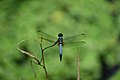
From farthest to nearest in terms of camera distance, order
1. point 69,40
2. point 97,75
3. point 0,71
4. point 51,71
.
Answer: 1. point 97,75
2. point 51,71
3. point 0,71
4. point 69,40

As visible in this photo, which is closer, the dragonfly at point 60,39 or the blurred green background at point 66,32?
the dragonfly at point 60,39

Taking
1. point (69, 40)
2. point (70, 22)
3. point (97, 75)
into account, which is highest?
point (70, 22)

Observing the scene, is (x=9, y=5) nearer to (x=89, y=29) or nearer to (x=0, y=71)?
(x=89, y=29)

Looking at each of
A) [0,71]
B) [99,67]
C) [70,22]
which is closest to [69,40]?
[0,71]

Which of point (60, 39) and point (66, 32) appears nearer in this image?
point (60, 39)

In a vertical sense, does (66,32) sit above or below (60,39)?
above

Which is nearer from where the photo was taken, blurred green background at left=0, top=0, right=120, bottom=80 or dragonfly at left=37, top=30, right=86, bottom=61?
dragonfly at left=37, top=30, right=86, bottom=61

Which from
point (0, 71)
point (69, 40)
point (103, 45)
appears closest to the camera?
point (69, 40)

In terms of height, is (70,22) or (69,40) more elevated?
(70,22)
